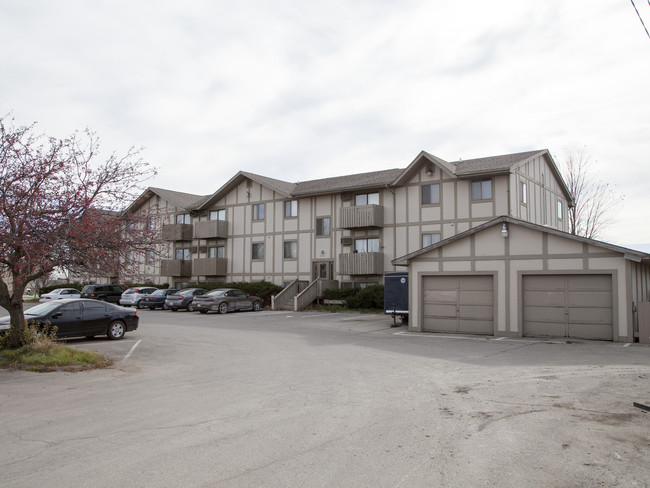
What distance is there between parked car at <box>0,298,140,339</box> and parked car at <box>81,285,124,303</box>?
21258 millimetres

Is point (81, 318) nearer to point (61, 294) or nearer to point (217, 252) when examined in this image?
point (217, 252)

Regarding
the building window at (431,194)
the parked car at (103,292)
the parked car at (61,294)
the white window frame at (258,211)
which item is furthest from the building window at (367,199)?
the parked car at (61,294)

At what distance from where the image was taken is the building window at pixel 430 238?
98.8ft

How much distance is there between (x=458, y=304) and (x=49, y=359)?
13.3m

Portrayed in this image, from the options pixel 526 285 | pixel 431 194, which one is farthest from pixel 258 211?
pixel 526 285

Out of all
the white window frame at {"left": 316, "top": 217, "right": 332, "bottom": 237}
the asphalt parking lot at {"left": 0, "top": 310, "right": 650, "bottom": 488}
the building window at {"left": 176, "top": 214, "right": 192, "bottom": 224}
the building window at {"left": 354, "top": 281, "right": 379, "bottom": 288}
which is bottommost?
the asphalt parking lot at {"left": 0, "top": 310, "right": 650, "bottom": 488}

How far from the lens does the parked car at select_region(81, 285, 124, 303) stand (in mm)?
37062

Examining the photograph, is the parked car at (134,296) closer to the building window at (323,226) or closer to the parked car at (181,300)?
the parked car at (181,300)

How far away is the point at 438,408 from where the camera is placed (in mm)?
7875

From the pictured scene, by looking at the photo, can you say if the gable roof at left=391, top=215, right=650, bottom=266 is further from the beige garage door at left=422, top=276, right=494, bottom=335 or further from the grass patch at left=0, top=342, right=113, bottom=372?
the grass patch at left=0, top=342, right=113, bottom=372

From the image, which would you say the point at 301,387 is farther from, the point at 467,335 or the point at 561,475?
the point at 467,335

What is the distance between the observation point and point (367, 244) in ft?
108

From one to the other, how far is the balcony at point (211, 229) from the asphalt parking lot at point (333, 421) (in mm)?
26170

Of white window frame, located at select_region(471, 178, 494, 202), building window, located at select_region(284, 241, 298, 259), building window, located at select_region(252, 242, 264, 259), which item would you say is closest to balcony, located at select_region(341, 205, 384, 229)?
building window, located at select_region(284, 241, 298, 259)
